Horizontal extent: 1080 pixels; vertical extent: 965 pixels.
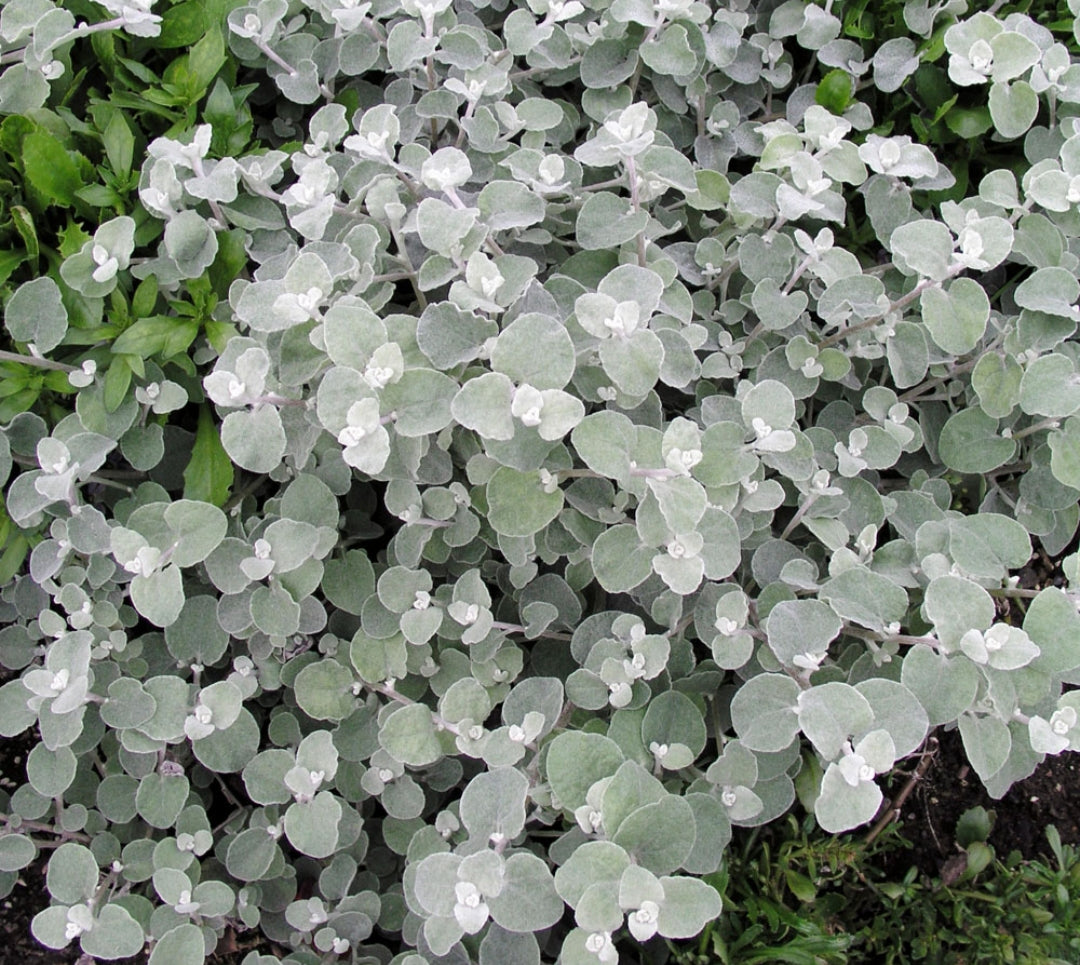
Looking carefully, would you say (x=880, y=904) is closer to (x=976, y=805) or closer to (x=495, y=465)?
(x=976, y=805)

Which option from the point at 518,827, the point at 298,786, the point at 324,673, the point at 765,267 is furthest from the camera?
the point at 765,267

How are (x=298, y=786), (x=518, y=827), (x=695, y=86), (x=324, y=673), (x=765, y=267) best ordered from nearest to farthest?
(x=518, y=827)
(x=298, y=786)
(x=324, y=673)
(x=765, y=267)
(x=695, y=86)

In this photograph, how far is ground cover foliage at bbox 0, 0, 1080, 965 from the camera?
116cm

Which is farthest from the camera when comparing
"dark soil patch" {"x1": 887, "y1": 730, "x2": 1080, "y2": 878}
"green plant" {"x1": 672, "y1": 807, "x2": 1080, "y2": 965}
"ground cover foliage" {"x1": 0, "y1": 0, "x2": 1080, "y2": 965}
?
"dark soil patch" {"x1": 887, "y1": 730, "x2": 1080, "y2": 878}

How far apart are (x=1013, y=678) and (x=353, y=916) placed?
3.02 ft

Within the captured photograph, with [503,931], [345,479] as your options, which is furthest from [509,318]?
[503,931]

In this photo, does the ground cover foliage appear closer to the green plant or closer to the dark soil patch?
the green plant

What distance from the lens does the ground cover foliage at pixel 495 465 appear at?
3.81ft

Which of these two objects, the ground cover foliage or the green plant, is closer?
the ground cover foliage

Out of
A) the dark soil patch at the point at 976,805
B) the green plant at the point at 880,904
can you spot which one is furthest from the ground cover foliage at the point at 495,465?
the dark soil patch at the point at 976,805

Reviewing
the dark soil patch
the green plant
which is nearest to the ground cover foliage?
the green plant

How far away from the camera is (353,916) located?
1.33 m

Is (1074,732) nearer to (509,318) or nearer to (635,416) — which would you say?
(635,416)

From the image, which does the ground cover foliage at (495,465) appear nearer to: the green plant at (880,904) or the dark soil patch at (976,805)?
the green plant at (880,904)
